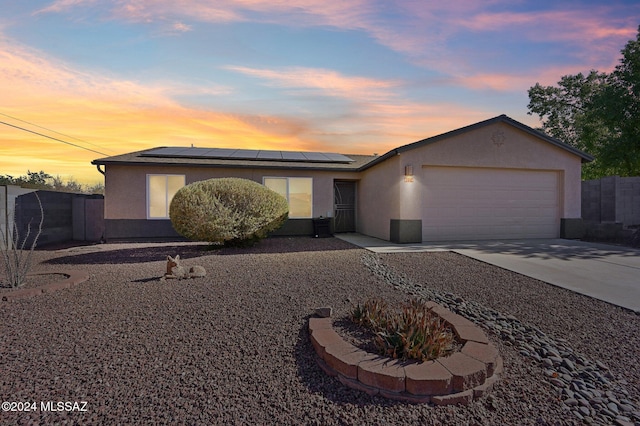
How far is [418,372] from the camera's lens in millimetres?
2199

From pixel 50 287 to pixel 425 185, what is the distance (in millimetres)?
9294

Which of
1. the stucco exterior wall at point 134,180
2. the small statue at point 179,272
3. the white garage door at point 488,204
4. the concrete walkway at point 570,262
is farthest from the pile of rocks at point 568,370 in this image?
the stucco exterior wall at point 134,180

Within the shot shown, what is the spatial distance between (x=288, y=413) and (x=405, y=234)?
26.0ft

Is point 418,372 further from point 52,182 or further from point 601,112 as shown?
point 52,182

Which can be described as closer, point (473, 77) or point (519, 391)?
point (519, 391)

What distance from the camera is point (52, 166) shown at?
2220 cm

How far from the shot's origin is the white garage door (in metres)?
9.71

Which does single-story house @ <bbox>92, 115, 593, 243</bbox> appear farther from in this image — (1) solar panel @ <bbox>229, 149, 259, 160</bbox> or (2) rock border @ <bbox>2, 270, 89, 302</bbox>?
(2) rock border @ <bbox>2, 270, 89, 302</bbox>

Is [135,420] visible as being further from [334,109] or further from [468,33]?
[334,109]

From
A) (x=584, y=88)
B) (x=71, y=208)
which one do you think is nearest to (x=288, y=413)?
(x=71, y=208)

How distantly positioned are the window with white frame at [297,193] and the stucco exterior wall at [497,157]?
13.2 ft

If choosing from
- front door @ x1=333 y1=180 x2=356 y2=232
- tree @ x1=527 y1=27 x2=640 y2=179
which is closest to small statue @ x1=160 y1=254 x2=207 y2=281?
front door @ x1=333 y1=180 x2=356 y2=232

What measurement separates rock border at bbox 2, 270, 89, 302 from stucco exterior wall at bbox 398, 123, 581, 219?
8066mm

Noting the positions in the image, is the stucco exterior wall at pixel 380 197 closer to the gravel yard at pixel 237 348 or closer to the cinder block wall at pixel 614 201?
the gravel yard at pixel 237 348
